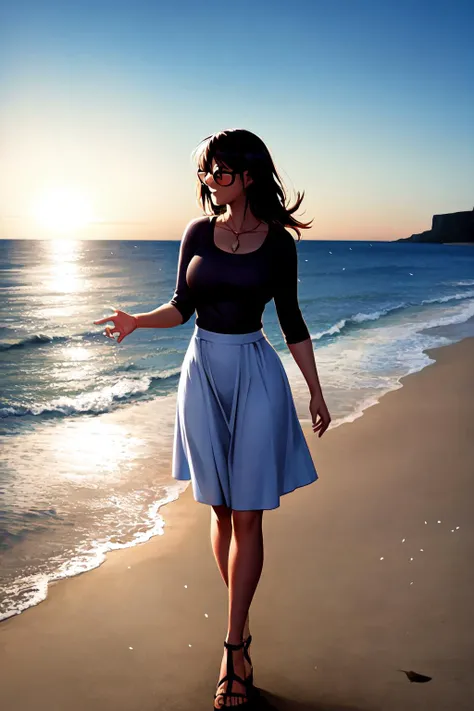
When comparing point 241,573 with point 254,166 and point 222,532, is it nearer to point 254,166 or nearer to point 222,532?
point 222,532

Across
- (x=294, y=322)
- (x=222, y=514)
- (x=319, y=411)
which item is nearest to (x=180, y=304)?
(x=294, y=322)

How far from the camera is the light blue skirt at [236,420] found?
8.58 feet

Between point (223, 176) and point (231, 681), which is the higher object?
point (223, 176)

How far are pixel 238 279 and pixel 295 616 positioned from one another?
1674mm

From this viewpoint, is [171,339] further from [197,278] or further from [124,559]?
[197,278]

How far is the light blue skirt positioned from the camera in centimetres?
262

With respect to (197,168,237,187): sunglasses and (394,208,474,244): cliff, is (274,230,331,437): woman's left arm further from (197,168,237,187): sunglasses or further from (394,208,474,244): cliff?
(394,208,474,244): cliff

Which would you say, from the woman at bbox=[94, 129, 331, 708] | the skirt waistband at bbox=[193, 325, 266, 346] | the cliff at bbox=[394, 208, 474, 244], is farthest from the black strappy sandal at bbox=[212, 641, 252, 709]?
the cliff at bbox=[394, 208, 474, 244]

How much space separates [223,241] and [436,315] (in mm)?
17537

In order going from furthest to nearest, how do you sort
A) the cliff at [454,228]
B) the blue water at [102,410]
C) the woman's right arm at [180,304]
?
1. the cliff at [454,228]
2. the blue water at [102,410]
3. the woman's right arm at [180,304]

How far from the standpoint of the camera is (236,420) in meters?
2.64

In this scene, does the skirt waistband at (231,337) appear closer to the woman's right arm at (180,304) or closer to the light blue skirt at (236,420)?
the light blue skirt at (236,420)

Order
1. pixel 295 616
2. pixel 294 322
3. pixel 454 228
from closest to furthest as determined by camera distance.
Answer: pixel 294 322
pixel 295 616
pixel 454 228

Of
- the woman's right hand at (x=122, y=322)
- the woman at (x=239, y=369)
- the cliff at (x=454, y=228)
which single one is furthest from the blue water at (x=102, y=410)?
the cliff at (x=454, y=228)
